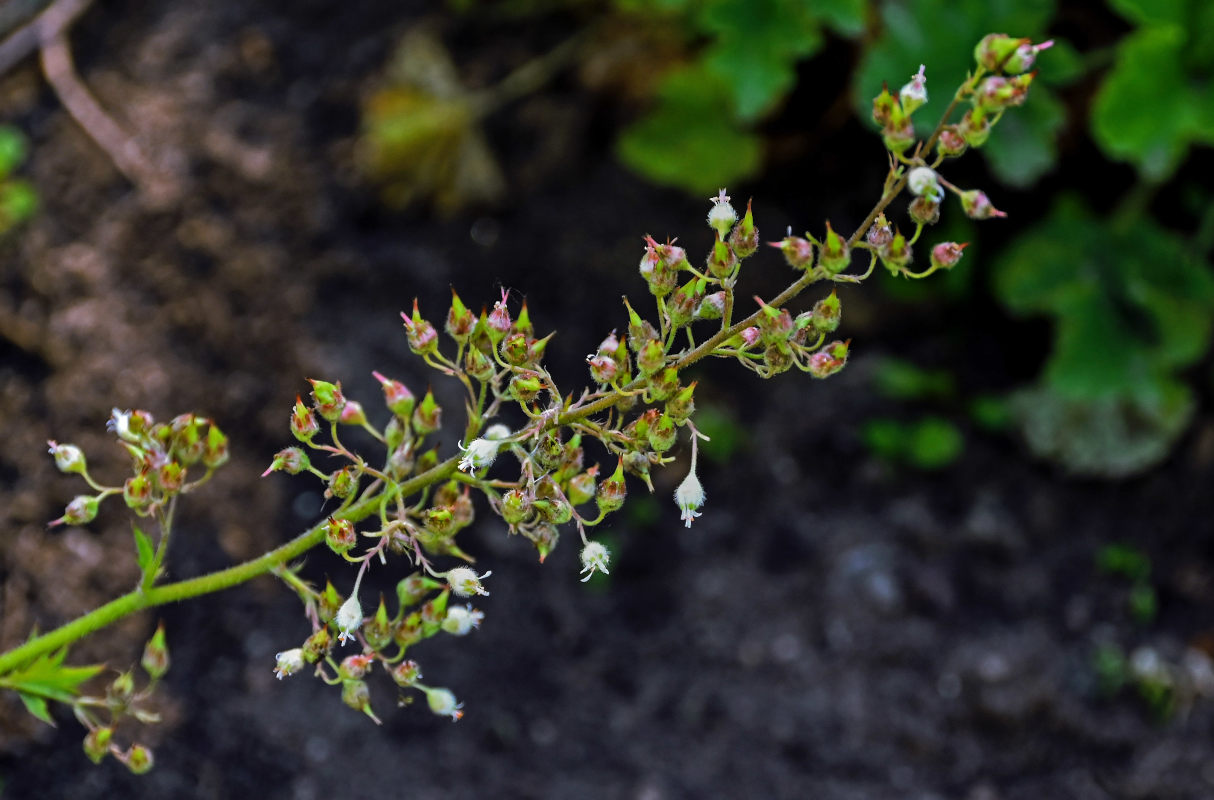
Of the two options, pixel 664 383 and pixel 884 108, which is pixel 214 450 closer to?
pixel 664 383

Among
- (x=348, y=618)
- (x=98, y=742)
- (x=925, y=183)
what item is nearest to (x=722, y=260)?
(x=925, y=183)

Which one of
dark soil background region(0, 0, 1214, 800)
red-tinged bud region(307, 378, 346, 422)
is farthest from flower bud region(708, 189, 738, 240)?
dark soil background region(0, 0, 1214, 800)

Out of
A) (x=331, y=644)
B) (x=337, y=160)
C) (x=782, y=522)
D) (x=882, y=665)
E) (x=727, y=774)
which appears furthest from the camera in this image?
(x=337, y=160)

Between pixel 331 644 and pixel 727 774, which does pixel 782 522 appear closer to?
pixel 727 774

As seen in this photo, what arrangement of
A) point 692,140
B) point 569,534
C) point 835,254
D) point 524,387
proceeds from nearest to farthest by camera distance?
point 835,254, point 524,387, point 569,534, point 692,140

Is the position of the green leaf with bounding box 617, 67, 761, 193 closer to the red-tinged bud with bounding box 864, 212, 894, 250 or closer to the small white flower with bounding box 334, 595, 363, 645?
the red-tinged bud with bounding box 864, 212, 894, 250

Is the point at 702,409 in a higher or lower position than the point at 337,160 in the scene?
lower

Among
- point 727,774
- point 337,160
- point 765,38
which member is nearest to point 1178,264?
point 765,38
